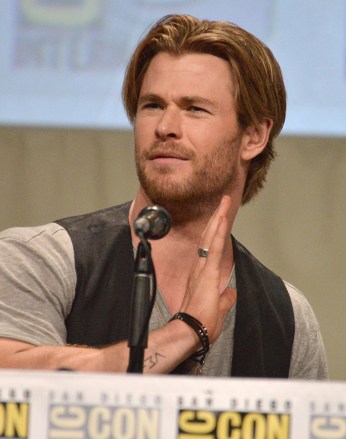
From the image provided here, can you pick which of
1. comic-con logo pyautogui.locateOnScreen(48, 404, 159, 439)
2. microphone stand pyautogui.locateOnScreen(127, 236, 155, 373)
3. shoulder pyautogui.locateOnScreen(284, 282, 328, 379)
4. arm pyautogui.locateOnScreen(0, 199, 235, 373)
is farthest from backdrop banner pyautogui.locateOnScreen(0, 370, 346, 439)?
shoulder pyautogui.locateOnScreen(284, 282, 328, 379)

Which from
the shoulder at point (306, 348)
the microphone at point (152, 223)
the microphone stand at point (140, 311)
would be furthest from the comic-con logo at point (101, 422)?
the shoulder at point (306, 348)

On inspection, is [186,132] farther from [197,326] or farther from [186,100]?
[197,326]

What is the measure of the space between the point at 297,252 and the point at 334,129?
52 cm

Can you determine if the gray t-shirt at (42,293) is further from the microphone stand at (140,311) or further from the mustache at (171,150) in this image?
the microphone stand at (140,311)

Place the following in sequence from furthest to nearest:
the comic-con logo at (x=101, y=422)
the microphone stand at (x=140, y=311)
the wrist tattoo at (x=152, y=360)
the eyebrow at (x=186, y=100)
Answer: the eyebrow at (x=186, y=100) < the wrist tattoo at (x=152, y=360) < the microphone stand at (x=140, y=311) < the comic-con logo at (x=101, y=422)

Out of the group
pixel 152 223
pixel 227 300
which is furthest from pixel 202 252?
pixel 152 223

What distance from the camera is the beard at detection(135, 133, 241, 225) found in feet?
8.85

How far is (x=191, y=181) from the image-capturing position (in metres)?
2.72

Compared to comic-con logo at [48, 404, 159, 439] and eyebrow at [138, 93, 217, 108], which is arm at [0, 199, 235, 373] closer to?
eyebrow at [138, 93, 217, 108]

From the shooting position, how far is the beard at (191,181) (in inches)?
106

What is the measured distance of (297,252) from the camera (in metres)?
4.07

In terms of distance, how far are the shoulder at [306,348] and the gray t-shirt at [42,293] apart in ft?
0.77

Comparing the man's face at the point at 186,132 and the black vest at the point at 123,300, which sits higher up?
the man's face at the point at 186,132

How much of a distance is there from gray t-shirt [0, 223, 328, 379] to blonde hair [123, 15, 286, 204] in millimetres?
529
